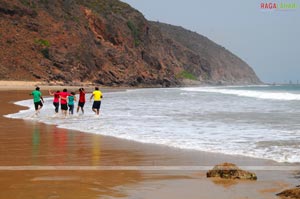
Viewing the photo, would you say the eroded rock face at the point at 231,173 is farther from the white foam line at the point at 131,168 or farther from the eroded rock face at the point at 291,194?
the eroded rock face at the point at 291,194

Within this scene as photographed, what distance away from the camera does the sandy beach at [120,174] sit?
595cm

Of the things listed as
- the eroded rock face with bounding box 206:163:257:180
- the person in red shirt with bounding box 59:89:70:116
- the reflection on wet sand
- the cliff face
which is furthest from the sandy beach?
the cliff face

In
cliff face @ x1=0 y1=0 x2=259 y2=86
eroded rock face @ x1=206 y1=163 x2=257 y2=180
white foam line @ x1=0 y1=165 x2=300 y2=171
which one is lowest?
white foam line @ x1=0 y1=165 x2=300 y2=171

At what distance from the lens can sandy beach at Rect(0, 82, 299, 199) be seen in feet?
19.5

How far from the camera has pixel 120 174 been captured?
7199mm

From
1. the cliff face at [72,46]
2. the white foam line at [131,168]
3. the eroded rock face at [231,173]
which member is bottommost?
the white foam line at [131,168]

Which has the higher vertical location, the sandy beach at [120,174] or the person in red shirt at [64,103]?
the person in red shirt at [64,103]

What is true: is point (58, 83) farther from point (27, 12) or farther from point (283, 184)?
point (283, 184)

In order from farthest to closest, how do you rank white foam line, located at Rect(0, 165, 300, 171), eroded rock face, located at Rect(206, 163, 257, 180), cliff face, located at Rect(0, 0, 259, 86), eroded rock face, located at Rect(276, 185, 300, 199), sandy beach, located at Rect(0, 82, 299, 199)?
1. cliff face, located at Rect(0, 0, 259, 86)
2. white foam line, located at Rect(0, 165, 300, 171)
3. eroded rock face, located at Rect(206, 163, 257, 180)
4. sandy beach, located at Rect(0, 82, 299, 199)
5. eroded rock face, located at Rect(276, 185, 300, 199)

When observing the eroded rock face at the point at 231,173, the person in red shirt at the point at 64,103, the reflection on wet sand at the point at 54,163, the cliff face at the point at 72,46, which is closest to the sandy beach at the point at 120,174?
the reflection on wet sand at the point at 54,163

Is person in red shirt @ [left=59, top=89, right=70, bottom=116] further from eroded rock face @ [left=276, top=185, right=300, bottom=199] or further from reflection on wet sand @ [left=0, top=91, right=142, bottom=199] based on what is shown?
eroded rock face @ [left=276, top=185, right=300, bottom=199]

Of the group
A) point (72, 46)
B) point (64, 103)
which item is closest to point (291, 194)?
point (64, 103)

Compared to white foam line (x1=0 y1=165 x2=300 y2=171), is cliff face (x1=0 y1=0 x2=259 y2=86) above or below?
above

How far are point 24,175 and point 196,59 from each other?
169 metres
